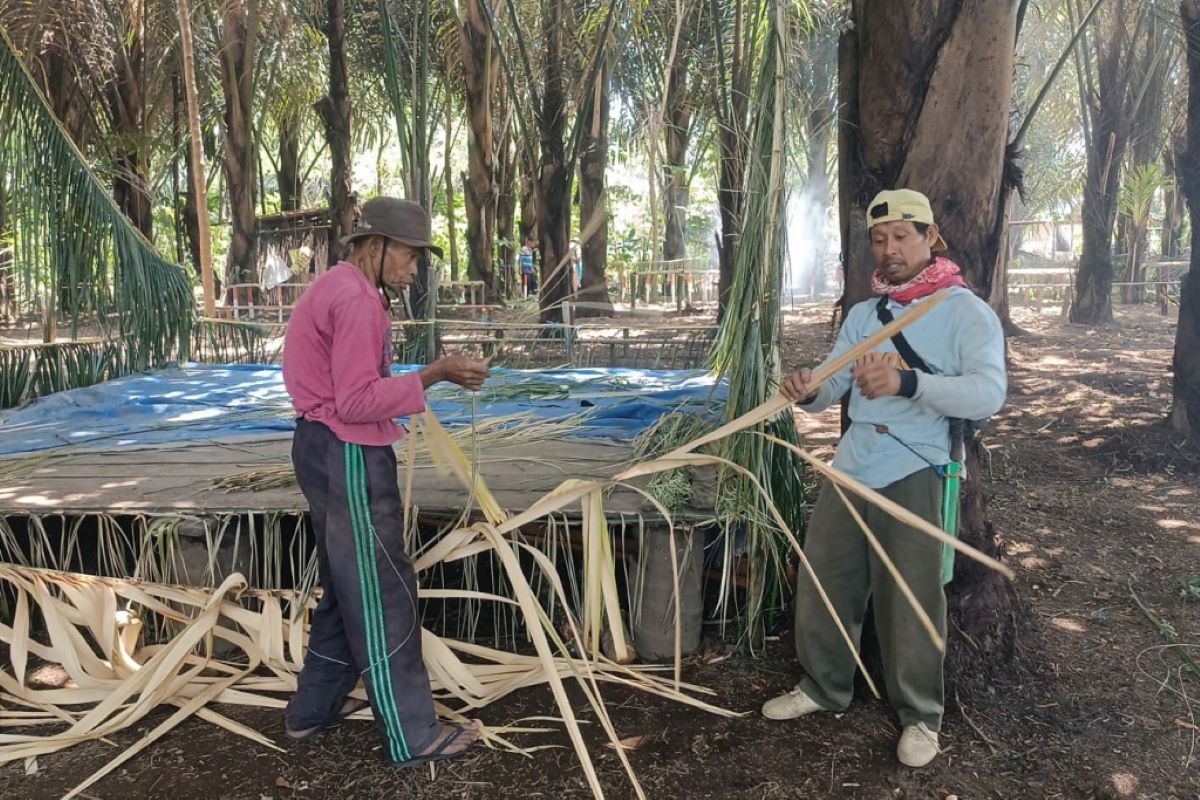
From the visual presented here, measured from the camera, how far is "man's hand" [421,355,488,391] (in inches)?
78.0

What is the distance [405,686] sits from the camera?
6.97 feet

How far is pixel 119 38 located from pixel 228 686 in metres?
9.51

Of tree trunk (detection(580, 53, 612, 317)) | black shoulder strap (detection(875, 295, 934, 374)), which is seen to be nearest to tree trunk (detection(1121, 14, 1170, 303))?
tree trunk (detection(580, 53, 612, 317))

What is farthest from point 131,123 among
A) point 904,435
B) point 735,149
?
point 904,435

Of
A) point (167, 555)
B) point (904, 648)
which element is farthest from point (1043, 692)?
point (167, 555)

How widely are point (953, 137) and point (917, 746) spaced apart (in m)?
1.62

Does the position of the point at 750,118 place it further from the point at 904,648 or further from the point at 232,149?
the point at 232,149

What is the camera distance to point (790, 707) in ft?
7.72

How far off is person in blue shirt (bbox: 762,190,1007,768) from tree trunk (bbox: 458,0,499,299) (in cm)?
432

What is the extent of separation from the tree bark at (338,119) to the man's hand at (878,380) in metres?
6.86

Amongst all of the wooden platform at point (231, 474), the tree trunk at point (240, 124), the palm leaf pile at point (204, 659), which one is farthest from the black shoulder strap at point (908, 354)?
the tree trunk at point (240, 124)

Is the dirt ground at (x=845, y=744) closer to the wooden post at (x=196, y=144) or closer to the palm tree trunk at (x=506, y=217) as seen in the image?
the wooden post at (x=196, y=144)

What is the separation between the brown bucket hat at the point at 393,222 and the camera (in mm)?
1951

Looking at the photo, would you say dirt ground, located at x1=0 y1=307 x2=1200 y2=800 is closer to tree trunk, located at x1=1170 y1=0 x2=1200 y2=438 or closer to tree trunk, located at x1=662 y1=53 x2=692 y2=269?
tree trunk, located at x1=662 y1=53 x2=692 y2=269
